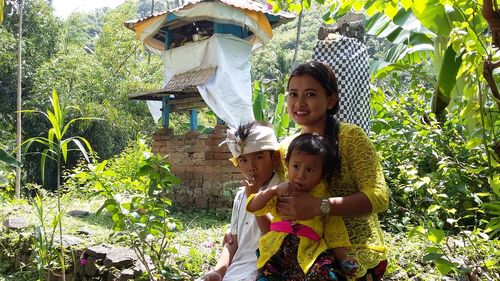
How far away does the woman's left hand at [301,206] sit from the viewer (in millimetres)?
1431

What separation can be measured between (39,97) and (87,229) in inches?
439

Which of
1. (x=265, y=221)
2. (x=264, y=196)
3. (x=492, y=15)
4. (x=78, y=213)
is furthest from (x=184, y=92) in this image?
(x=492, y=15)

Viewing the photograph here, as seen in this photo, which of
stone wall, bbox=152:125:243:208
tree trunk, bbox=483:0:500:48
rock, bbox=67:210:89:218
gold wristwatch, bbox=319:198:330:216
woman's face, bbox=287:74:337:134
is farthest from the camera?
rock, bbox=67:210:89:218

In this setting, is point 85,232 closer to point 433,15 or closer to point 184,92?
point 184,92

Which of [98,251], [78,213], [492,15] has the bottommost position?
[78,213]

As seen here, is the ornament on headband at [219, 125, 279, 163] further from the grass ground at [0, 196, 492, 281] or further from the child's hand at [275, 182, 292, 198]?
the grass ground at [0, 196, 492, 281]

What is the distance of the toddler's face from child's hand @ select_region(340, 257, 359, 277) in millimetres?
244

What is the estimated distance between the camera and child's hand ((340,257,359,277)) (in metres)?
1.41

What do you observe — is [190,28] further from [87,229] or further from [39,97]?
[39,97]

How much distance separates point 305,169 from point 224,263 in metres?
0.71

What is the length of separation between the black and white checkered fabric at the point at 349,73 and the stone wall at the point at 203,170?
274 cm

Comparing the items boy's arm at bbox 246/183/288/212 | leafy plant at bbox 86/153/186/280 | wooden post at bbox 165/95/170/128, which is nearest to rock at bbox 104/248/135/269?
leafy plant at bbox 86/153/186/280

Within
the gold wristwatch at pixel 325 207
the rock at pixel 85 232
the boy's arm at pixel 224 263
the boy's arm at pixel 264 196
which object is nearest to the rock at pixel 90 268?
the rock at pixel 85 232

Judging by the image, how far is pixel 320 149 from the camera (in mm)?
1474
